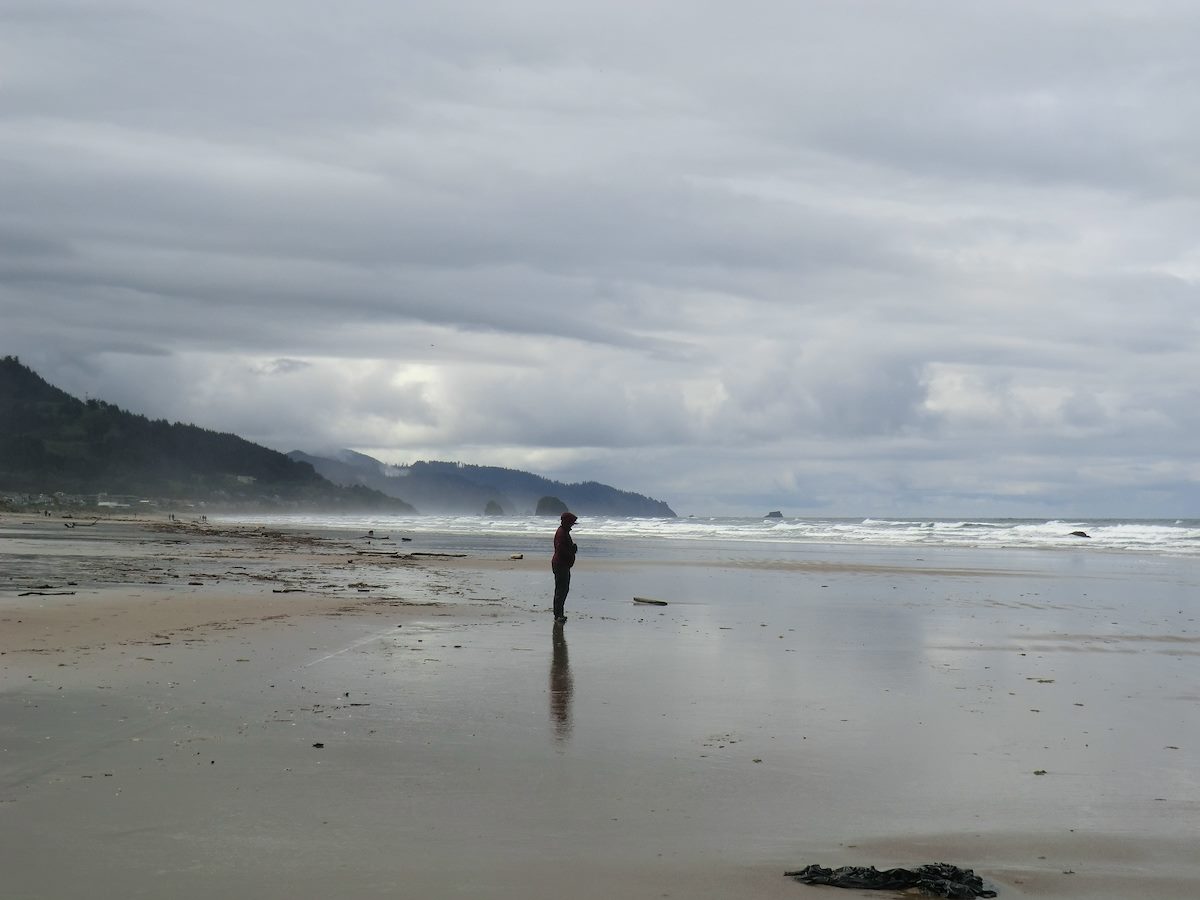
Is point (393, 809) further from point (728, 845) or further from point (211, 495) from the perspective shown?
point (211, 495)

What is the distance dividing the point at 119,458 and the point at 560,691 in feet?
555

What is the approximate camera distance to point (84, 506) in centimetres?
12006

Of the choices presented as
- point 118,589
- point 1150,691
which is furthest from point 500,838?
point 118,589

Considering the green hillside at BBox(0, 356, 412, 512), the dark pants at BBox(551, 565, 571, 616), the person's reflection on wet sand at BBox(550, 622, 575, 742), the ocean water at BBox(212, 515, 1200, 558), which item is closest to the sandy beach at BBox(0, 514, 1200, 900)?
the person's reflection on wet sand at BBox(550, 622, 575, 742)

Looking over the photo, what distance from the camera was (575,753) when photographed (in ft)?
28.9

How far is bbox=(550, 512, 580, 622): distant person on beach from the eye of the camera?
1850 centimetres

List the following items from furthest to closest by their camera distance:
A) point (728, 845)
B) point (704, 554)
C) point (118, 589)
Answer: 1. point (704, 554)
2. point (118, 589)
3. point (728, 845)

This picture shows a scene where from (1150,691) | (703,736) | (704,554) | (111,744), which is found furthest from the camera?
(704,554)

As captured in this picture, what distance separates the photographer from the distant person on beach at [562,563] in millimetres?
18500

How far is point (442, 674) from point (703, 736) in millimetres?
3998

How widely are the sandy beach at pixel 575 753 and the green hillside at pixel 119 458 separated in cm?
13340

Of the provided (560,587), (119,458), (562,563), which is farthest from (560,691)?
(119,458)

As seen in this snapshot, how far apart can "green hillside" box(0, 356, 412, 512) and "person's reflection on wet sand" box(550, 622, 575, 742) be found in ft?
441

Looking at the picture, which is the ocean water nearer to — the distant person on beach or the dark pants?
the distant person on beach
